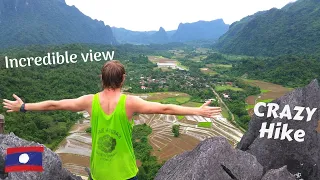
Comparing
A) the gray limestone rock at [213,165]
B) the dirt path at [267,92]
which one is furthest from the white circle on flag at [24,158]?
the dirt path at [267,92]

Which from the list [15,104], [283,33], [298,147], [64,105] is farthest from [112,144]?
[283,33]

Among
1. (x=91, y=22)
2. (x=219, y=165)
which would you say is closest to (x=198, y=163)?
(x=219, y=165)

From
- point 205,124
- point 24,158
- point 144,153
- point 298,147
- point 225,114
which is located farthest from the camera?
point 225,114

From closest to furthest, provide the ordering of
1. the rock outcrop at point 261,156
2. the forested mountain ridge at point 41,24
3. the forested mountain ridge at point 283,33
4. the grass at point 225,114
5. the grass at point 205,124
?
the rock outcrop at point 261,156
the grass at point 205,124
the grass at point 225,114
the forested mountain ridge at point 283,33
the forested mountain ridge at point 41,24

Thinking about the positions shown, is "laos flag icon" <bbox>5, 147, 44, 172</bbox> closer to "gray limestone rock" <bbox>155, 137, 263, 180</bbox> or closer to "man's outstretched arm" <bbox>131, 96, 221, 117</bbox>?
"man's outstretched arm" <bbox>131, 96, 221, 117</bbox>

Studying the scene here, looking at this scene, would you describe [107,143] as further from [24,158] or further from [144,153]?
[144,153]

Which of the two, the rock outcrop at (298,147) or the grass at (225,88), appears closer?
the rock outcrop at (298,147)

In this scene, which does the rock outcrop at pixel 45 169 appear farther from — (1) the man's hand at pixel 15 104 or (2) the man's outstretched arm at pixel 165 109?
(2) the man's outstretched arm at pixel 165 109
